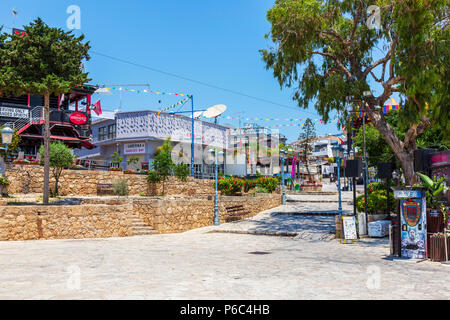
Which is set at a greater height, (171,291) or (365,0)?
(365,0)

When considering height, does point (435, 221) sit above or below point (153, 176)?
below

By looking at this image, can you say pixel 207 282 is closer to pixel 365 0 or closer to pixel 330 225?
pixel 330 225

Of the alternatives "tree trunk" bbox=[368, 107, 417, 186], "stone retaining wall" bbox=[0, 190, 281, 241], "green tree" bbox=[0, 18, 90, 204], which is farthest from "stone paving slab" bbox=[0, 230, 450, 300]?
"green tree" bbox=[0, 18, 90, 204]

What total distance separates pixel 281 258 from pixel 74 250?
6218mm

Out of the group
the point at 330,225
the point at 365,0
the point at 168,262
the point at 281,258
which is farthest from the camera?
the point at 330,225

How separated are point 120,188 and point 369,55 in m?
16.2

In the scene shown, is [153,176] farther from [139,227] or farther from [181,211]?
[139,227]

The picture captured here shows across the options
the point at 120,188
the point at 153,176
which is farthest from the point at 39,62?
the point at 153,176

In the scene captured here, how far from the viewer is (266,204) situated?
1003 inches

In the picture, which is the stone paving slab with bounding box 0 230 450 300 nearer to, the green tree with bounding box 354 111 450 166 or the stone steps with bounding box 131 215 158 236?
the stone steps with bounding box 131 215 158 236

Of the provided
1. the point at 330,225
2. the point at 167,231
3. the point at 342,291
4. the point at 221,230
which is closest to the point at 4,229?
the point at 167,231

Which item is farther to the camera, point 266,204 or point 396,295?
point 266,204

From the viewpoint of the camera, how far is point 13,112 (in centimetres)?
3144

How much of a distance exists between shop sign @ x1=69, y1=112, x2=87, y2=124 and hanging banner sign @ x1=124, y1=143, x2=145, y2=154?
19.2 ft
